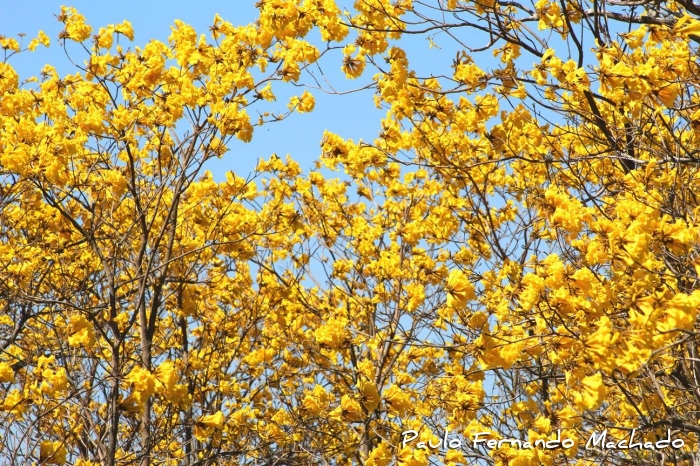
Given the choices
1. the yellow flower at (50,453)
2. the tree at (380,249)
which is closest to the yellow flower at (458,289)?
the tree at (380,249)

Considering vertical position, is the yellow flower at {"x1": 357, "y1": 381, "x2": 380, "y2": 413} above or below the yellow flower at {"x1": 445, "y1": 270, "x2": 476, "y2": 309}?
below

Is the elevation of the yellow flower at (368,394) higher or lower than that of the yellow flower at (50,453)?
higher

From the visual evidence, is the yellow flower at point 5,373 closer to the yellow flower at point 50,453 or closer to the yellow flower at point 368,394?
the yellow flower at point 50,453

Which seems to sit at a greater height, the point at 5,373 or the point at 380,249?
the point at 380,249

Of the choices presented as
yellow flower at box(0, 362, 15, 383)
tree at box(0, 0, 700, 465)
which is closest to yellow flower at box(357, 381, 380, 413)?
tree at box(0, 0, 700, 465)

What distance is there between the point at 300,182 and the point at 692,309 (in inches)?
201

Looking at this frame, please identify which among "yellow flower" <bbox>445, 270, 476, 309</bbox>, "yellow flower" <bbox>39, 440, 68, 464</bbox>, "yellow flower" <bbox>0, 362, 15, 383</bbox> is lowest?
"yellow flower" <bbox>39, 440, 68, 464</bbox>

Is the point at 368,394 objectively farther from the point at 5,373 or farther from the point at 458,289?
the point at 5,373

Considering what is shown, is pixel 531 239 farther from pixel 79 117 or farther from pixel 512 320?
pixel 79 117

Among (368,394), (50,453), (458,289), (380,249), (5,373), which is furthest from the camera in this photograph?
(380,249)

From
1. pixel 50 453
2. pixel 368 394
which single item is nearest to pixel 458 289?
pixel 368 394

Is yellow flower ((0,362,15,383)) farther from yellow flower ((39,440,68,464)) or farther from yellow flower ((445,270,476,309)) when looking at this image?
yellow flower ((445,270,476,309))

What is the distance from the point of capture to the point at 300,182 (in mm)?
7750

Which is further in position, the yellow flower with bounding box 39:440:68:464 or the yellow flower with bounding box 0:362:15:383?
the yellow flower with bounding box 39:440:68:464
